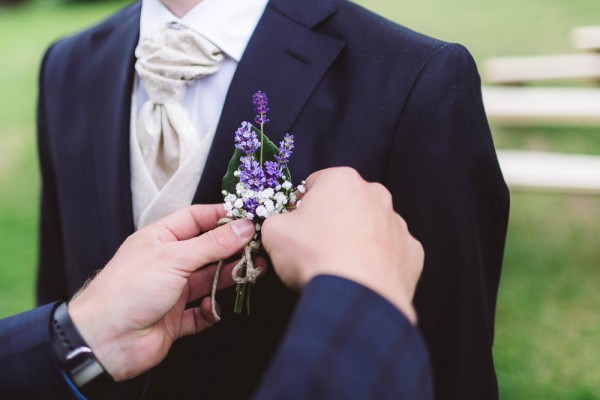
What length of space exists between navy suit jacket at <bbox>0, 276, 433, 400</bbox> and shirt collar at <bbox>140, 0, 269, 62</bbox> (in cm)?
83

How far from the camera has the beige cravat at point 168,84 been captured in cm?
173

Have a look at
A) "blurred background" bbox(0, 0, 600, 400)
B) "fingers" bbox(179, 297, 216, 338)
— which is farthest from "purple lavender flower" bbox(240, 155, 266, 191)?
"blurred background" bbox(0, 0, 600, 400)

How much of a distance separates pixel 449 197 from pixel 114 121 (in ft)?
3.00

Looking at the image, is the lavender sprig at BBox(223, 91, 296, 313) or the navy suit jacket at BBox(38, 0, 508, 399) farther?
the navy suit jacket at BBox(38, 0, 508, 399)

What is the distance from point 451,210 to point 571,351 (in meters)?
2.51

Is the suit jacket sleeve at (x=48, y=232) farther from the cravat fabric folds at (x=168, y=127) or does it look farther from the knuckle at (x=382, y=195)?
the knuckle at (x=382, y=195)

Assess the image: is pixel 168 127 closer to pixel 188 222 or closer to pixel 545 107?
pixel 188 222

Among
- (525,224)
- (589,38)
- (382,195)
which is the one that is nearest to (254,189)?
(382,195)

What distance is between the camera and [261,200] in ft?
4.35

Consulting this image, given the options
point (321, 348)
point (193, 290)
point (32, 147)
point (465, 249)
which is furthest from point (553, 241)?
point (32, 147)

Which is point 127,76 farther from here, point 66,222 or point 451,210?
point 451,210

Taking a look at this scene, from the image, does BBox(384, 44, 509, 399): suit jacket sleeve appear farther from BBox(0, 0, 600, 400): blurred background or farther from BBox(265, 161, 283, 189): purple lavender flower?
BBox(0, 0, 600, 400): blurred background

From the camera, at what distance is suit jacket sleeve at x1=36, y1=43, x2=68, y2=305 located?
2172 mm

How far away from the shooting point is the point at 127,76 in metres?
1.90
